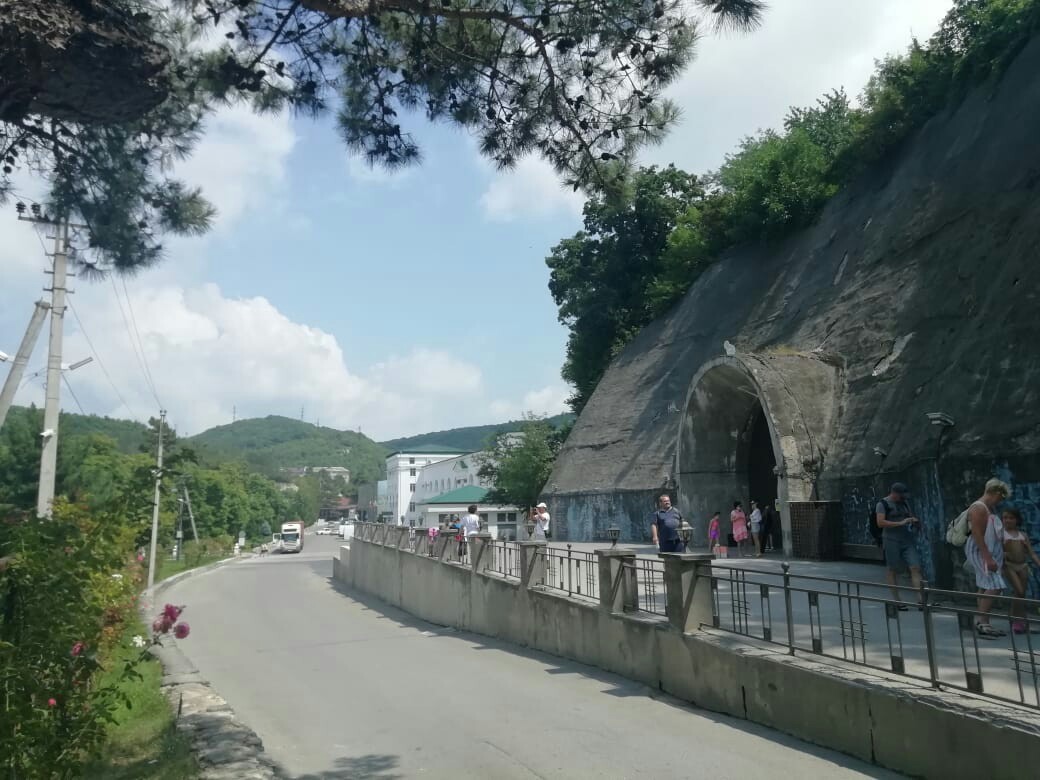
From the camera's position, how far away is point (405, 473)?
111 meters

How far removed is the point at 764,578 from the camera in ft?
45.9

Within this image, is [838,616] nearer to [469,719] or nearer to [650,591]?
[650,591]

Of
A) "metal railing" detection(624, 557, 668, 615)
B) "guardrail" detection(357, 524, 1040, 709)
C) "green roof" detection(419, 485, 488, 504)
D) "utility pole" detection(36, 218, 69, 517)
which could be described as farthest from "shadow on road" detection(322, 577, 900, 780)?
"green roof" detection(419, 485, 488, 504)

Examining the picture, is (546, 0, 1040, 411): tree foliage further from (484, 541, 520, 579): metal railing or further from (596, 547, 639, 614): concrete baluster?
(484, 541, 520, 579): metal railing

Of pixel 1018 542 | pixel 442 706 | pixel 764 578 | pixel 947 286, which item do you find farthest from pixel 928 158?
pixel 442 706

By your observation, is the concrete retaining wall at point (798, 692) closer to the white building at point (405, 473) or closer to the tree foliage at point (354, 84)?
the tree foliage at point (354, 84)

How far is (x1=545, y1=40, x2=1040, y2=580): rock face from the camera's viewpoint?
452 inches

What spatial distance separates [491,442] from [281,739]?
40.7 metres

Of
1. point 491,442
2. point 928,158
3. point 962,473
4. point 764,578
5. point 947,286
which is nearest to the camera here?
point 962,473

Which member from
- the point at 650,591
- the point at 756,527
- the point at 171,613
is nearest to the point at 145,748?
the point at 171,613

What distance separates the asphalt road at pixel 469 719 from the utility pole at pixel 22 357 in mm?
5739

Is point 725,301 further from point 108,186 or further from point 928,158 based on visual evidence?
point 108,186

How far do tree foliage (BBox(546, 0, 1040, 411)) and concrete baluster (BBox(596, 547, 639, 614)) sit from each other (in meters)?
4.43

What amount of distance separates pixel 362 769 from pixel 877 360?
614 inches
